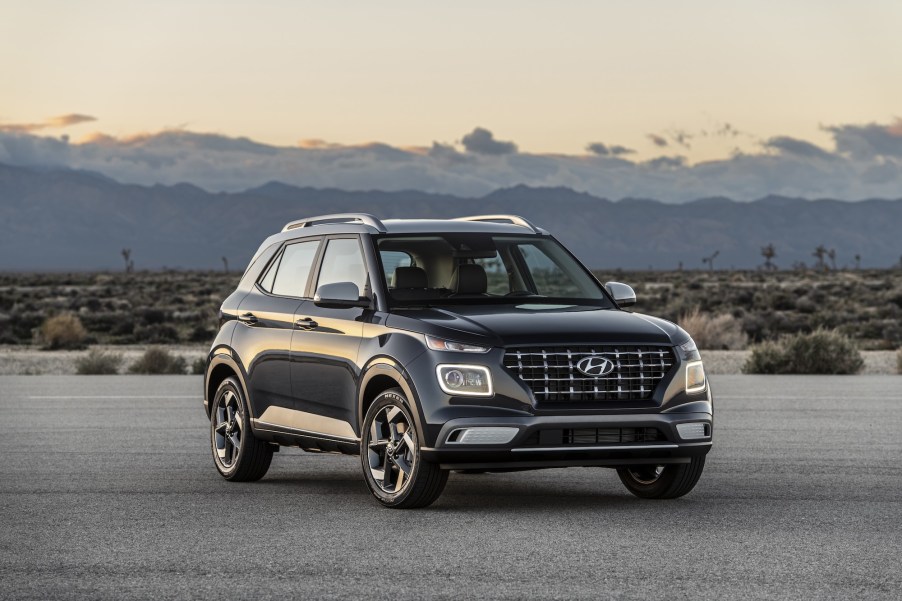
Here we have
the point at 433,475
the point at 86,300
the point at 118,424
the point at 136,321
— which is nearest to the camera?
the point at 433,475

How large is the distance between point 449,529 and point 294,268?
10.9 ft

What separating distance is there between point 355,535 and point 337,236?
3.08 m

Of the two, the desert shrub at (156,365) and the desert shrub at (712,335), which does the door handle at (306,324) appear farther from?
the desert shrub at (712,335)

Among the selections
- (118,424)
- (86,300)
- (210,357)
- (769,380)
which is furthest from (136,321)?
(210,357)

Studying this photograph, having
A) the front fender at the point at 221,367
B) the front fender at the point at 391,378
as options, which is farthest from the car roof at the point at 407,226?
the front fender at the point at 391,378

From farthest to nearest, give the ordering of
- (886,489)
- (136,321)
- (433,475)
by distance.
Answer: (136,321), (886,489), (433,475)

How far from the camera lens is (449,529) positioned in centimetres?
959

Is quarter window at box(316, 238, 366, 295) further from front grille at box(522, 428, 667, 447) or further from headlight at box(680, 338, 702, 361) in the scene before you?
headlight at box(680, 338, 702, 361)

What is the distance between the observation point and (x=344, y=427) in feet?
35.9

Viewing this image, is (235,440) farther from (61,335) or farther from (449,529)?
(61,335)

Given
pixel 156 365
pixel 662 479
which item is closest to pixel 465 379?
pixel 662 479

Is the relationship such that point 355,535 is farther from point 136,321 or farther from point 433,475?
point 136,321

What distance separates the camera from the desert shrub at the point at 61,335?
42812 mm

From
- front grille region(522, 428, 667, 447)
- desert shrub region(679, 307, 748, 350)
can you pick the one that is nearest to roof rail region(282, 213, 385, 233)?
front grille region(522, 428, 667, 447)
